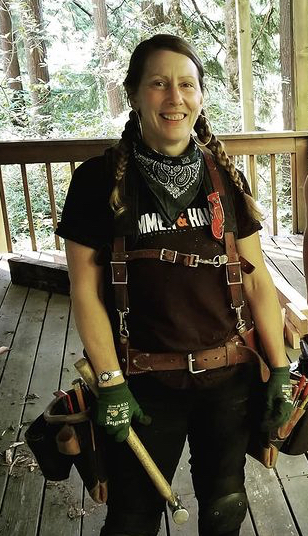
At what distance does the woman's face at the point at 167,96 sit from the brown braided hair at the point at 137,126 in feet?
0.05

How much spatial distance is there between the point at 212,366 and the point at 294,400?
28 centimetres

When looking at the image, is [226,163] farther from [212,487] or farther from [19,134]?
[19,134]

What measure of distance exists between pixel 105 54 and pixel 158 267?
11438 millimetres

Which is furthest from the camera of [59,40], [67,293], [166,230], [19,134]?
[59,40]

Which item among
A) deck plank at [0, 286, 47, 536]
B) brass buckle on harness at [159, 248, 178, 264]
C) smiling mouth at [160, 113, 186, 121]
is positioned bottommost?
deck plank at [0, 286, 47, 536]

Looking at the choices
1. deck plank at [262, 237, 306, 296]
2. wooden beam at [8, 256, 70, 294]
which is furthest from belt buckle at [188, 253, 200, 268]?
wooden beam at [8, 256, 70, 294]

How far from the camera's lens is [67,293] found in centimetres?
404

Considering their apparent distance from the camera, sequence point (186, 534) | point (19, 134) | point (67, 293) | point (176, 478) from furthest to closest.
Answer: point (19, 134) < point (67, 293) < point (176, 478) < point (186, 534)

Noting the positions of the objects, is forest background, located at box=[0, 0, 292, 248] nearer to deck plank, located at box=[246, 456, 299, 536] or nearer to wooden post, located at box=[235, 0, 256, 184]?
wooden post, located at box=[235, 0, 256, 184]

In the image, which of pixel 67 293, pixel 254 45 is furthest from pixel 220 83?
pixel 67 293

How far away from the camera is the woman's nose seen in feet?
4.00

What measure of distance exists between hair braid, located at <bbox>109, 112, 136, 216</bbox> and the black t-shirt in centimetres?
2

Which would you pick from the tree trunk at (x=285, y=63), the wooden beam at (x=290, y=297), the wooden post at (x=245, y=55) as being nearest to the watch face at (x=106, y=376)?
the wooden beam at (x=290, y=297)

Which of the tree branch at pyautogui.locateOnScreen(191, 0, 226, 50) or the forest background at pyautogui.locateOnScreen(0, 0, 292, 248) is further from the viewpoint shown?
the tree branch at pyautogui.locateOnScreen(191, 0, 226, 50)
